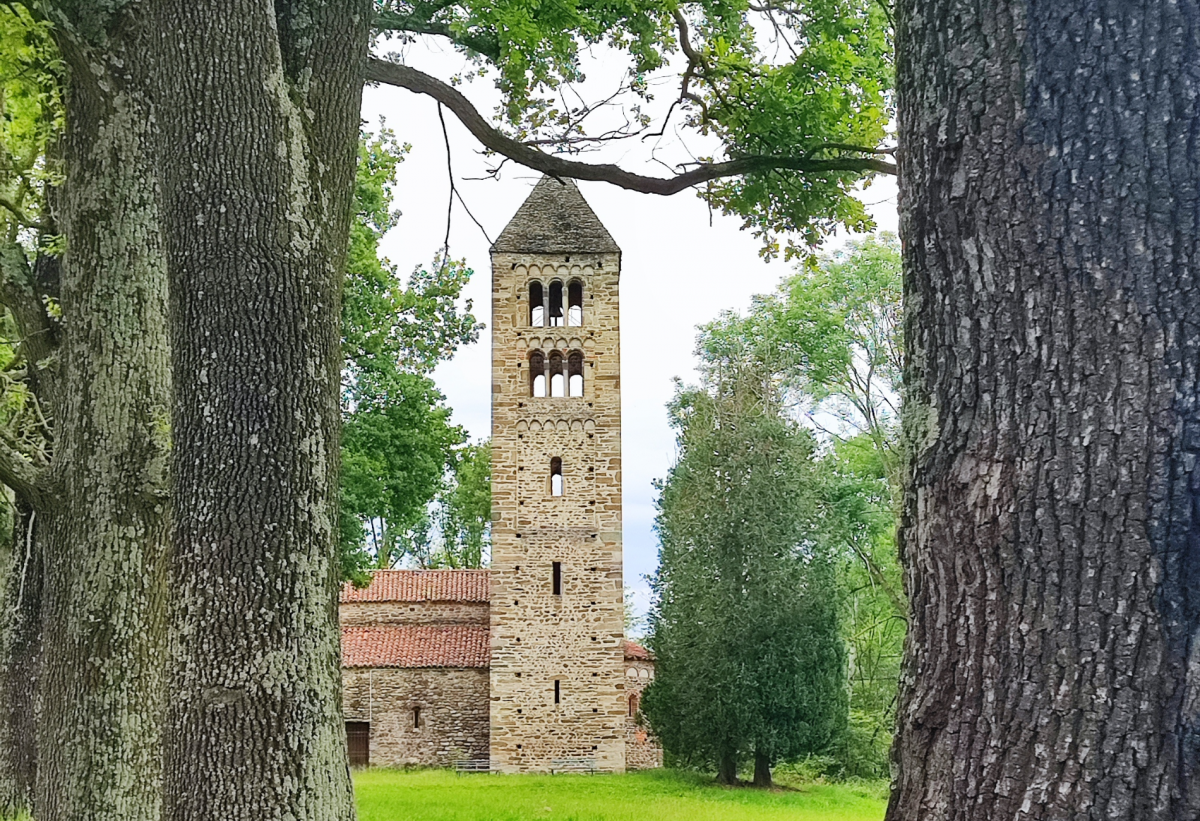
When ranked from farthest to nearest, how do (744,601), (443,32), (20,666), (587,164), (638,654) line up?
(638,654), (744,601), (20,666), (443,32), (587,164)

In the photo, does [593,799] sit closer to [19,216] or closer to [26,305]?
[26,305]

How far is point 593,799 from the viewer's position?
1789 cm

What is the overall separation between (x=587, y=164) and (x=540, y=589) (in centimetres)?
1955

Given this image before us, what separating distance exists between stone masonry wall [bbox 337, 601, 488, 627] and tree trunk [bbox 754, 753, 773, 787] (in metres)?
8.95

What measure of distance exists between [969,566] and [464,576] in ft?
93.4

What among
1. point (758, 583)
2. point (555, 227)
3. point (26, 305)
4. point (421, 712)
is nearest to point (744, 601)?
point (758, 583)

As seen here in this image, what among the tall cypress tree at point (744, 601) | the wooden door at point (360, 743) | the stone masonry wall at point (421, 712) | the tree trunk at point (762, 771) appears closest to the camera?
the tall cypress tree at point (744, 601)

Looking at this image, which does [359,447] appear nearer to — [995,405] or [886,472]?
[886,472]

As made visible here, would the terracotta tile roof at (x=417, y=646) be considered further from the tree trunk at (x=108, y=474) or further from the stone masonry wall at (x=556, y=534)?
the tree trunk at (x=108, y=474)

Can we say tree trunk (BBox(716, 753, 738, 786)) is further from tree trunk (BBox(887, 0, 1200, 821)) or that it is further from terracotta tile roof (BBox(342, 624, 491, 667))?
tree trunk (BBox(887, 0, 1200, 821))

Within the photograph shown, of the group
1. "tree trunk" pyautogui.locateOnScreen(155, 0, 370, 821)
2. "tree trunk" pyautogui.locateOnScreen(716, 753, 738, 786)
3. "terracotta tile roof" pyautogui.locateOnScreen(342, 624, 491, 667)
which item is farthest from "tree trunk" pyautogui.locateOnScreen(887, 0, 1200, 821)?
"terracotta tile roof" pyautogui.locateOnScreen(342, 624, 491, 667)

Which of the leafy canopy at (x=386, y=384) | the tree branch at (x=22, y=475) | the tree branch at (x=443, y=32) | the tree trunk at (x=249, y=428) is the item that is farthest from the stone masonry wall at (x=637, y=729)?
the tree trunk at (x=249, y=428)

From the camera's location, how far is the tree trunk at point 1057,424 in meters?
1.78

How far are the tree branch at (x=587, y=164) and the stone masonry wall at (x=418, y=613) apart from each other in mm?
22682
